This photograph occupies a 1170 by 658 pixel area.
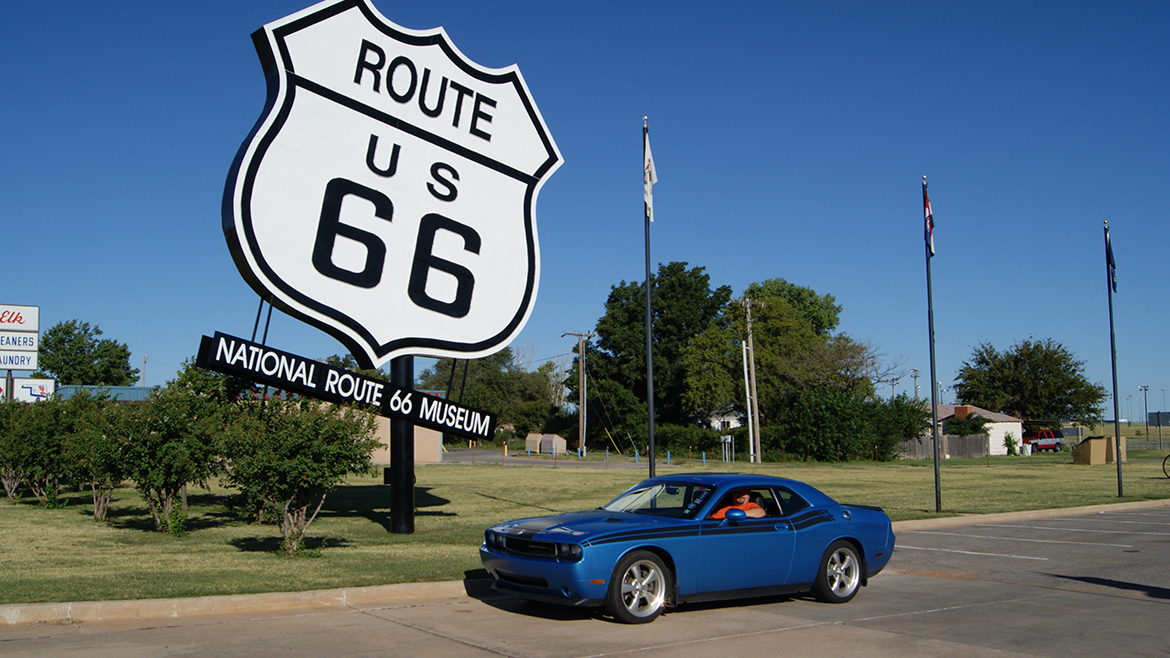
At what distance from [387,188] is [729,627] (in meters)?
10.8

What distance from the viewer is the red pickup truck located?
7151cm

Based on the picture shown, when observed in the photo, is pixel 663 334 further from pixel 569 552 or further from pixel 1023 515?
pixel 569 552

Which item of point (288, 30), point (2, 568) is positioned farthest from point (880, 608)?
point (288, 30)

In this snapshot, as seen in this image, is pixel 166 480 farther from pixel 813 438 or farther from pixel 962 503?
pixel 813 438

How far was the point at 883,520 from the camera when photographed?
1009 centimetres

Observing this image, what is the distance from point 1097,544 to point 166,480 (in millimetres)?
15497

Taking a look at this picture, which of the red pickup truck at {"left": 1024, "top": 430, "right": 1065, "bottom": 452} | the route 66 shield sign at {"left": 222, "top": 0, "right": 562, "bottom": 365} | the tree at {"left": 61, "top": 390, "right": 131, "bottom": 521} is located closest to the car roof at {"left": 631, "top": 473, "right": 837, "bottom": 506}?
the route 66 shield sign at {"left": 222, "top": 0, "right": 562, "bottom": 365}

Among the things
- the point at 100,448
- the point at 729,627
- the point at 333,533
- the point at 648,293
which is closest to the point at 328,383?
the point at 333,533

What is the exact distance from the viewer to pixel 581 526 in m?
8.25

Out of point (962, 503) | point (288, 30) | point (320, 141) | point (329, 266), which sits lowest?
point (962, 503)

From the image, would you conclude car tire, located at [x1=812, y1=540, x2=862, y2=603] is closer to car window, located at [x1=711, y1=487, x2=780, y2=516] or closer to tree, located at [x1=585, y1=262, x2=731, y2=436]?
car window, located at [x1=711, y1=487, x2=780, y2=516]

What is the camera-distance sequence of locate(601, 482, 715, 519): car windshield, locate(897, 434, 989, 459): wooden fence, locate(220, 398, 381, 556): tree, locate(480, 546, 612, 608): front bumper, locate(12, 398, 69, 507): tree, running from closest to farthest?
locate(480, 546, 612, 608): front bumper
locate(601, 482, 715, 519): car windshield
locate(220, 398, 381, 556): tree
locate(12, 398, 69, 507): tree
locate(897, 434, 989, 459): wooden fence

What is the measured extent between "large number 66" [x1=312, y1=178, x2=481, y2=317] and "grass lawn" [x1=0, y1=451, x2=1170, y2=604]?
4214 mm

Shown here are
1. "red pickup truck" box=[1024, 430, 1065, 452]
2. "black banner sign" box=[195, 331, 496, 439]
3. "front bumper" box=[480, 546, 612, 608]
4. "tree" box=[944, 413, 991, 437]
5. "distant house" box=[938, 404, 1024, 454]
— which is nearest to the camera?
"front bumper" box=[480, 546, 612, 608]
